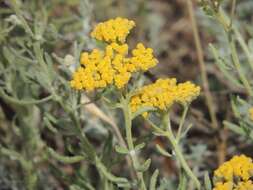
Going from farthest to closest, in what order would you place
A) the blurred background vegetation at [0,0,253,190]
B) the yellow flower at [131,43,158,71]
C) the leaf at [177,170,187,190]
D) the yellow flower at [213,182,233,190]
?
the blurred background vegetation at [0,0,253,190], the leaf at [177,170,187,190], the yellow flower at [131,43,158,71], the yellow flower at [213,182,233,190]

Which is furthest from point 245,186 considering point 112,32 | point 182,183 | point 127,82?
point 112,32

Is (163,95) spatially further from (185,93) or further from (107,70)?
(107,70)

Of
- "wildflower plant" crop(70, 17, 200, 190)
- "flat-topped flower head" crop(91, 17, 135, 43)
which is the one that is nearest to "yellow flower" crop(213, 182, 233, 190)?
"wildflower plant" crop(70, 17, 200, 190)

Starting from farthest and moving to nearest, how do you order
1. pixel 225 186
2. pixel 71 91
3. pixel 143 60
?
pixel 71 91 → pixel 143 60 → pixel 225 186

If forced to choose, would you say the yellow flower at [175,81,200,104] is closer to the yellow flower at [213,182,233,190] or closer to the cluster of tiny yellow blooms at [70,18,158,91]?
the cluster of tiny yellow blooms at [70,18,158,91]

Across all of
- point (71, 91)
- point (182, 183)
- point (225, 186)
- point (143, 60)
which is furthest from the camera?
point (71, 91)
